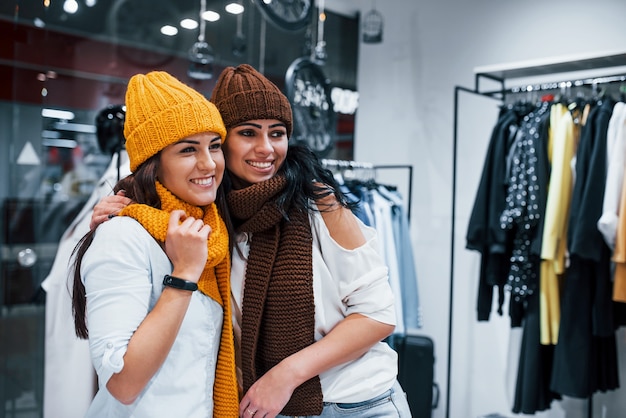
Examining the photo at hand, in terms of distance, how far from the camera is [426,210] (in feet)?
13.2

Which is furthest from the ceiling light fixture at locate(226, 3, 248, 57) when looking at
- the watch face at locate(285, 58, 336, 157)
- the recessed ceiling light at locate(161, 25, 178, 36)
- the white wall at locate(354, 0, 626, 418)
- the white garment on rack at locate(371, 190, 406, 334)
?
the white garment on rack at locate(371, 190, 406, 334)

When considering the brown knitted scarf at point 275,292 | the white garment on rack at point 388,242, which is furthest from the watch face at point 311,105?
the brown knitted scarf at point 275,292

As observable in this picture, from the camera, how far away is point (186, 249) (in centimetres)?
123

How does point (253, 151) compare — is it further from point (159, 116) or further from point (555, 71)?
point (555, 71)

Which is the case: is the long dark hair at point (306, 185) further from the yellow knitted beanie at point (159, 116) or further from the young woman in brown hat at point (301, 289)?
the yellow knitted beanie at point (159, 116)

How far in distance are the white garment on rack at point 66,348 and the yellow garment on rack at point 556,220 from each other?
1839 millimetres

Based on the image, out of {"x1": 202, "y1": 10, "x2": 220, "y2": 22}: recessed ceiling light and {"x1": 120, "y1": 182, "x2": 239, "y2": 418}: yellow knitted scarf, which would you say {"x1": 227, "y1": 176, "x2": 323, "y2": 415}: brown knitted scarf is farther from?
{"x1": 202, "y1": 10, "x2": 220, "y2": 22}: recessed ceiling light

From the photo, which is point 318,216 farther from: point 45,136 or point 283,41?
point 283,41

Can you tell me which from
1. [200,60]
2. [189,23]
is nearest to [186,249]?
[200,60]

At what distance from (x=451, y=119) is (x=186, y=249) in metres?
3.00

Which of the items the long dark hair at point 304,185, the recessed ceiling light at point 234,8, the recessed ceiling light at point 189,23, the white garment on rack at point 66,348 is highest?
the recessed ceiling light at point 234,8

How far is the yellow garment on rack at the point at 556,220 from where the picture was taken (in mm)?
2664

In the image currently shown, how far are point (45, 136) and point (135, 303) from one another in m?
2.18

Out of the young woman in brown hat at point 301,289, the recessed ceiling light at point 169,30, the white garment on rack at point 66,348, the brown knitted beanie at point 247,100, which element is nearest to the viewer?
the young woman in brown hat at point 301,289
